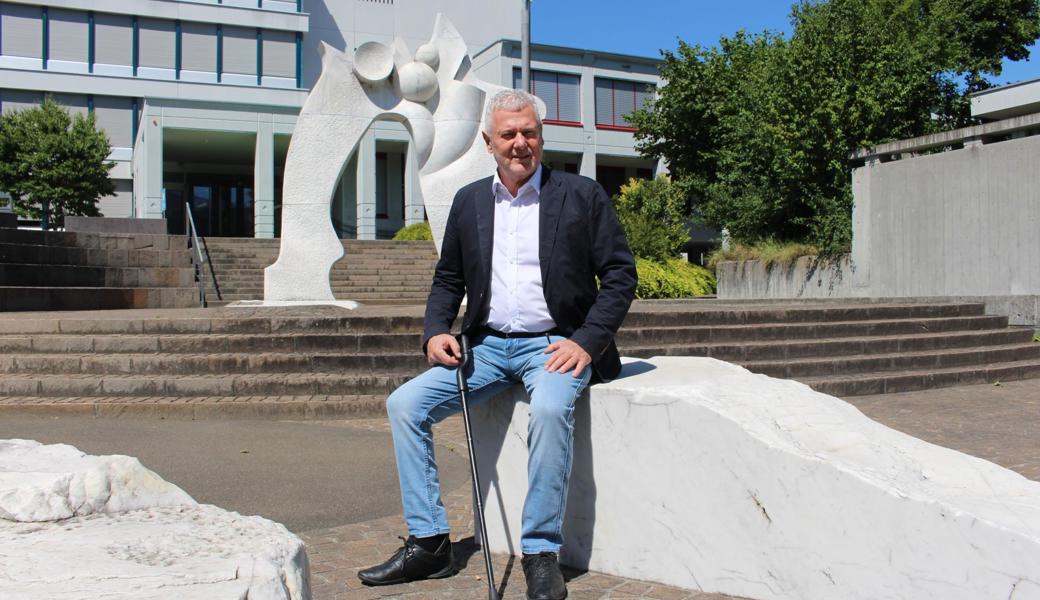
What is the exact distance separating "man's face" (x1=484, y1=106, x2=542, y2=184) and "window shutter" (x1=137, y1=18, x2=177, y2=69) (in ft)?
127

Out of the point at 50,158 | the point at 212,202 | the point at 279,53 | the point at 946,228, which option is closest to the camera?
the point at 946,228

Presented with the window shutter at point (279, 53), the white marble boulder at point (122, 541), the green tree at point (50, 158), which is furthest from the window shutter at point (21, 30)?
the white marble boulder at point (122, 541)

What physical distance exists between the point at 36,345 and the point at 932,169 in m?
15.4

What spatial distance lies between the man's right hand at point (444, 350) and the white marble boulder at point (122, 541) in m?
1.27

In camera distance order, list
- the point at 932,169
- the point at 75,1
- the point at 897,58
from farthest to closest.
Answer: the point at 75,1, the point at 897,58, the point at 932,169

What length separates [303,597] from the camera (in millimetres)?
2076

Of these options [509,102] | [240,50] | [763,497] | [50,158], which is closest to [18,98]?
[50,158]

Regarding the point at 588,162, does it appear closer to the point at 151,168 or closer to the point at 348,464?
the point at 151,168

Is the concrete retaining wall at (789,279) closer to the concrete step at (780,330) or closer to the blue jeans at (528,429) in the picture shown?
the concrete step at (780,330)

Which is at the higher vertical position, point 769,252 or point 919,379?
point 769,252

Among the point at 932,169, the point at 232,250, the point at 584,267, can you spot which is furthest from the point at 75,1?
the point at 584,267

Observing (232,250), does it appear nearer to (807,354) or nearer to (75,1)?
(807,354)

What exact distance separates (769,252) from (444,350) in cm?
1927

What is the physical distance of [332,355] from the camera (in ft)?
28.3
